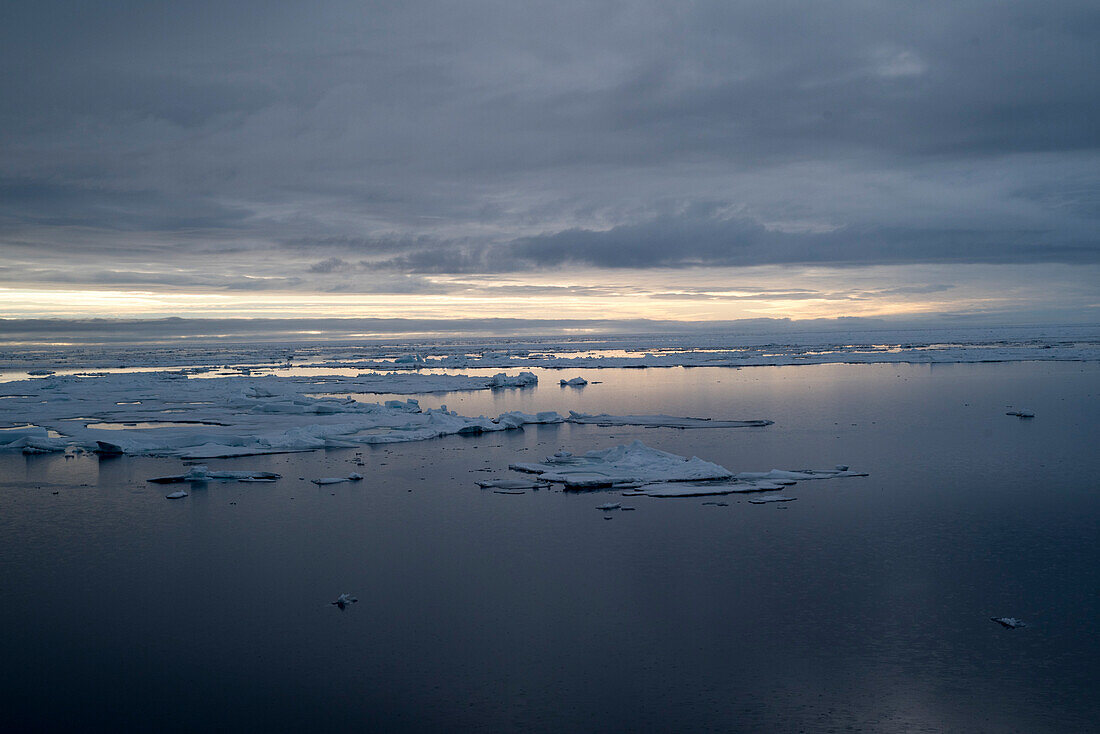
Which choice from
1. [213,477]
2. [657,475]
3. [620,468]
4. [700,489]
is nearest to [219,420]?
[213,477]

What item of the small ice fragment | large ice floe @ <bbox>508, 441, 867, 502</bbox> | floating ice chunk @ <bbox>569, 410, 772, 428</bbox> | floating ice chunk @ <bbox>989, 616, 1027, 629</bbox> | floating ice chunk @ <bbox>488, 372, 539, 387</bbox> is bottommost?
the small ice fragment

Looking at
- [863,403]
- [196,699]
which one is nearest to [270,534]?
[196,699]

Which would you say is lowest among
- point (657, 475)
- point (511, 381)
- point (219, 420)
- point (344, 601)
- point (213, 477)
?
point (344, 601)

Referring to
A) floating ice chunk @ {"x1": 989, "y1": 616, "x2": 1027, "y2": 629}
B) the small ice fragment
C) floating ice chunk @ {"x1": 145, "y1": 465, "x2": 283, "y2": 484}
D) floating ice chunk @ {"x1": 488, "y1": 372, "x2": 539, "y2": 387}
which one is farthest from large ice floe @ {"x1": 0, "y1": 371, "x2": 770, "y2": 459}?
floating ice chunk @ {"x1": 989, "y1": 616, "x2": 1027, "y2": 629}

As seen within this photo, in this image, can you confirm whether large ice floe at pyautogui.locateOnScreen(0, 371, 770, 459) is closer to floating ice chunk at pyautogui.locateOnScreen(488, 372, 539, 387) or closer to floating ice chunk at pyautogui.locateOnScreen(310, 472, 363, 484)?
floating ice chunk at pyautogui.locateOnScreen(488, 372, 539, 387)

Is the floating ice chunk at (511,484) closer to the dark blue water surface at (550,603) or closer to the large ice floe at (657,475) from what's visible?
the large ice floe at (657,475)

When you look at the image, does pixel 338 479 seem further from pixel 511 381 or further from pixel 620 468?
pixel 511 381

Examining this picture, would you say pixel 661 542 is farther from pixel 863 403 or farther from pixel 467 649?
pixel 863 403

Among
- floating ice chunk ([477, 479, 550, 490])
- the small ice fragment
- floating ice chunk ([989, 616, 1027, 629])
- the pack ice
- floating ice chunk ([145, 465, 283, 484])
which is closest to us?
floating ice chunk ([989, 616, 1027, 629])
